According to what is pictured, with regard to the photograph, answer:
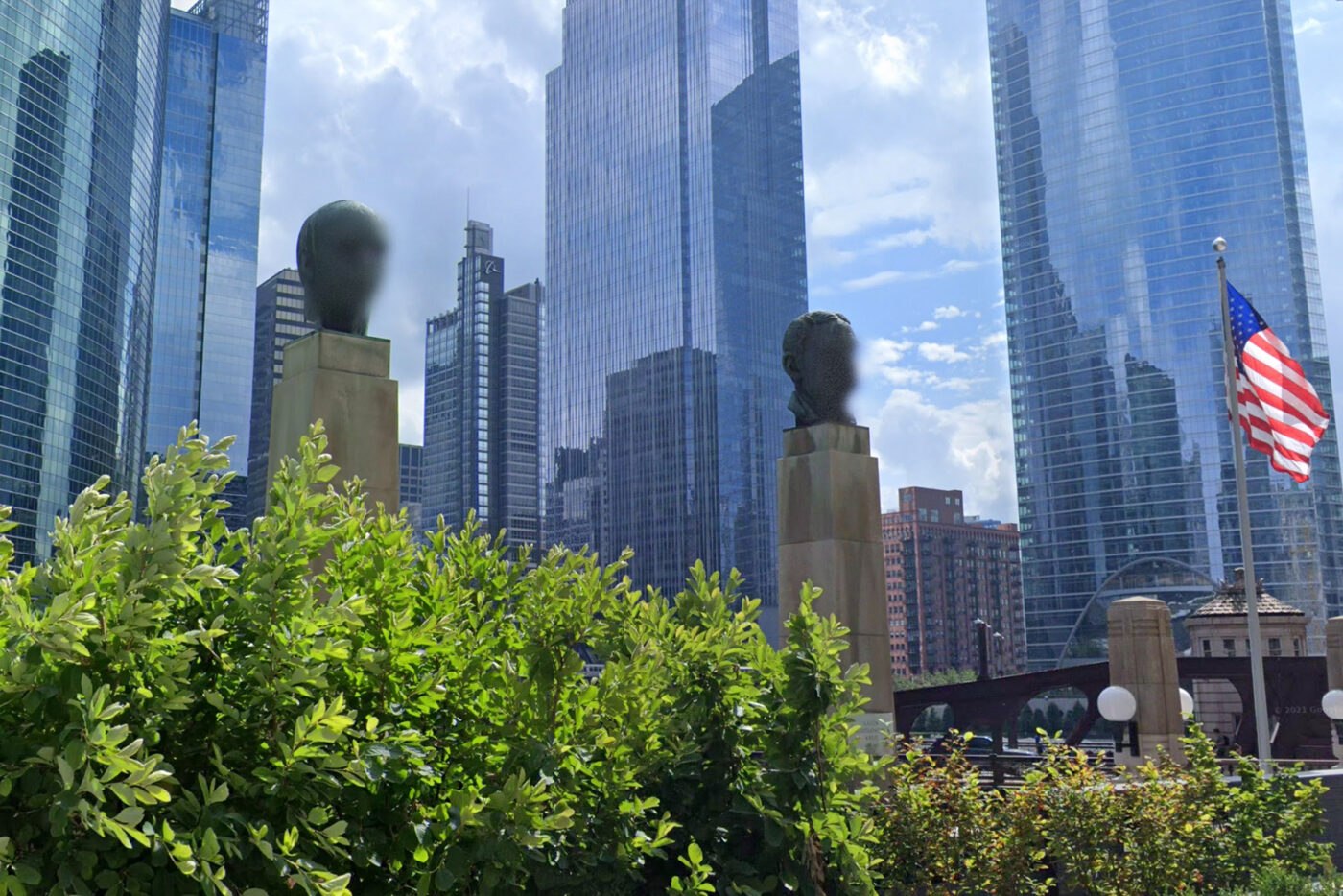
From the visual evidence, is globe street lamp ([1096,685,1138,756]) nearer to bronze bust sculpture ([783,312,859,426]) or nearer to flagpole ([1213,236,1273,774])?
flagpole ([1213,236,1273,774])

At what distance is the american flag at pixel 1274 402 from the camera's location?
16.5m

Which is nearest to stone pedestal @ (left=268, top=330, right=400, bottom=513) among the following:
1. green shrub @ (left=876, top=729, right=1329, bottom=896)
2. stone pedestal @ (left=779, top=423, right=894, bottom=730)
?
stone pedestal @ (left=779, top=423, right=894, bottom=730)

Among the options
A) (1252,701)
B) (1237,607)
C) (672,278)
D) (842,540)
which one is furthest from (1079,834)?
(672,278)

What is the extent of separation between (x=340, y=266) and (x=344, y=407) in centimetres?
116

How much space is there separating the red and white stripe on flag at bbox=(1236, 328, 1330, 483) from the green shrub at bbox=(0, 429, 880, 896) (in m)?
14.1

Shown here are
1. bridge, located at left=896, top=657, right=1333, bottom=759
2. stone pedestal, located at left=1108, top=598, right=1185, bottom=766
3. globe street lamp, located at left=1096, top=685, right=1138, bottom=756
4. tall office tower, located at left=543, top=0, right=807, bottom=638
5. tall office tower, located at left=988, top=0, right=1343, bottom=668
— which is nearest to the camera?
globe street lamp, located at left=1096, top=685, right=1138, bottom=756

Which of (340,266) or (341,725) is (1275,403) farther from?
(341,725)

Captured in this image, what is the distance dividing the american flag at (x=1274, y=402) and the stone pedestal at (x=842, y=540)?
340 inches

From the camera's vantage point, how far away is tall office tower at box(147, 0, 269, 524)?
158m

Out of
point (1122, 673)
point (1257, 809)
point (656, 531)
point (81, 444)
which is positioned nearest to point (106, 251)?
point (81, 444)

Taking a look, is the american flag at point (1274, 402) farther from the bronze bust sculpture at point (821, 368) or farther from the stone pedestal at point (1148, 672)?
the bronze bust sculpture at point (821, 368)

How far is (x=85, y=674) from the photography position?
285 cm

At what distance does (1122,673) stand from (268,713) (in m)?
19.0

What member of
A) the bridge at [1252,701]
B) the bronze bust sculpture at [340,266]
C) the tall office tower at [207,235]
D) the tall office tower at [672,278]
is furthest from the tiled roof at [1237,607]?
the tall office tower at [207,235]
